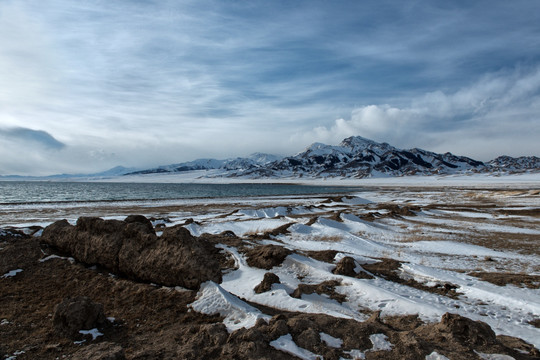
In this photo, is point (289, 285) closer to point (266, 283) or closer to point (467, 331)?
point (266, 283)

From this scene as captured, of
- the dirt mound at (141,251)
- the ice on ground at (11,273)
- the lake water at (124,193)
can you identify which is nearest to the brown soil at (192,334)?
the dirt mound at (141,251)

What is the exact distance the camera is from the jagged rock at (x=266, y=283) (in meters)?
8.71

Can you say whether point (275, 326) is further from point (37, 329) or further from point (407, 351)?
point (37, 329)

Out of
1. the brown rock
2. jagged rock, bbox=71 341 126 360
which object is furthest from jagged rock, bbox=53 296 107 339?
the brown rock

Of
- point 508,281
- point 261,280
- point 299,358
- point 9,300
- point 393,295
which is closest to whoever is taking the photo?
point 299,358

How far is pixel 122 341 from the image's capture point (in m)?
5.72

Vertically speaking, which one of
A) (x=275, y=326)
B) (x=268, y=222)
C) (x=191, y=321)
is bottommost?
(x=268, y=222)

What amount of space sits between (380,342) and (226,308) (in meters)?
3.45

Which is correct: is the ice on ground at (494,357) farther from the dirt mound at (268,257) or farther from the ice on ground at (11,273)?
the ice on ground at (11,273)

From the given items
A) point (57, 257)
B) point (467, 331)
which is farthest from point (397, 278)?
point (57, 257)

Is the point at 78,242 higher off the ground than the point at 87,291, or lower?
higher

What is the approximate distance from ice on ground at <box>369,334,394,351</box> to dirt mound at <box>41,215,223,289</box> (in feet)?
15.9

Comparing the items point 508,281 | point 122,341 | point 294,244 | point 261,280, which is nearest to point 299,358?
→ point 122,341

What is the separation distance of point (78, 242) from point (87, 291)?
3780 mm
